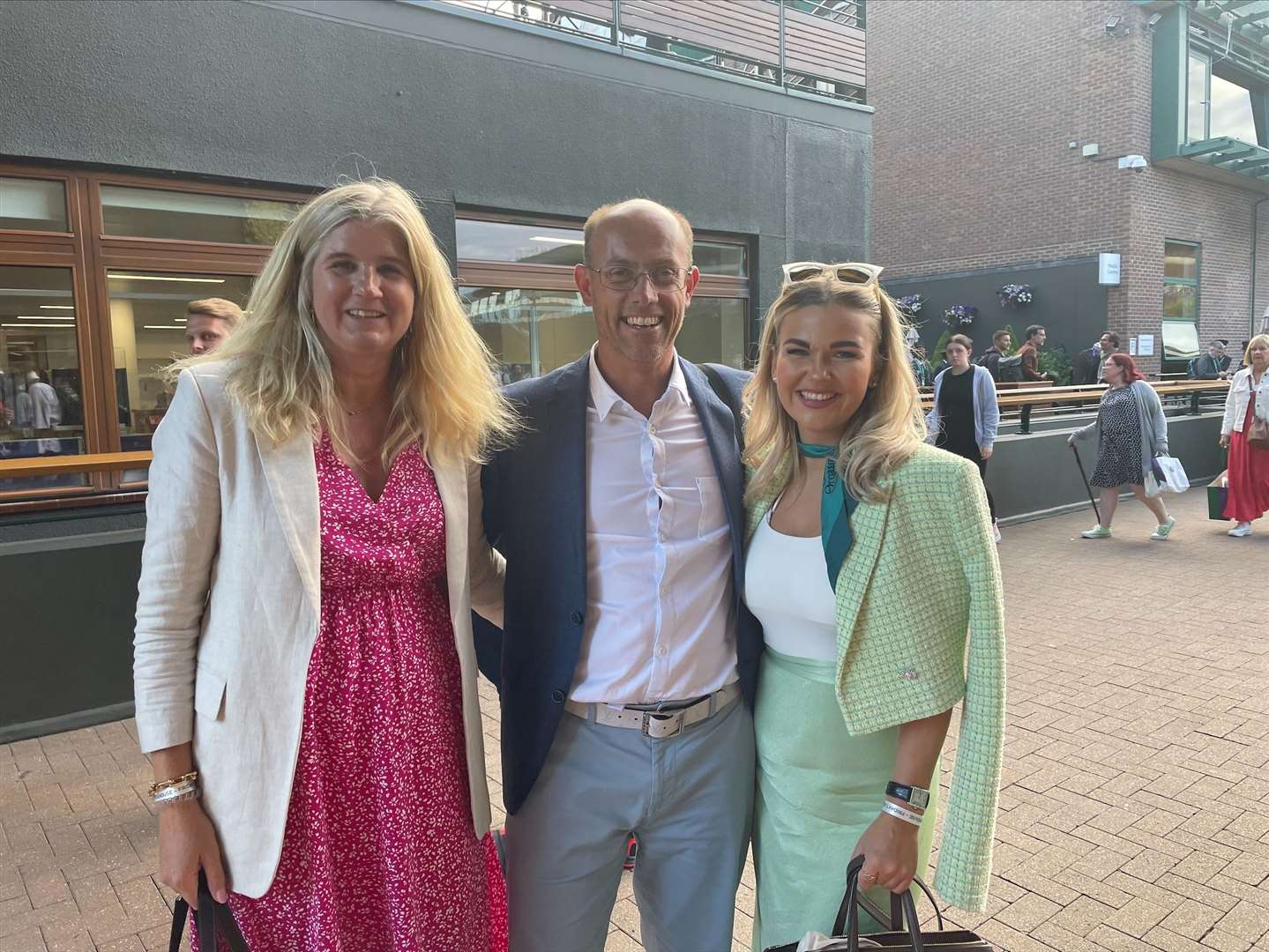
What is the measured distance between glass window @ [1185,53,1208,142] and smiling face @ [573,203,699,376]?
2163 centimetres

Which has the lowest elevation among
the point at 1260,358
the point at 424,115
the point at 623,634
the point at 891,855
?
the point at 891,855

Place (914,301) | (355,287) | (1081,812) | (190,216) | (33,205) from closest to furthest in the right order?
(355,287)
(1081,812)
(33,205)
(190,216)
(914,301)

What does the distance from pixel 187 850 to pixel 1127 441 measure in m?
9.95

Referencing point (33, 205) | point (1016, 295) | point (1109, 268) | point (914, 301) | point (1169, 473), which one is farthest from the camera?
point (914, 301)

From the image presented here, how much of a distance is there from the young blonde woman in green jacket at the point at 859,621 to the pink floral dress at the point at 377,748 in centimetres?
71

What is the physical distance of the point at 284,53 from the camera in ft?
21.7

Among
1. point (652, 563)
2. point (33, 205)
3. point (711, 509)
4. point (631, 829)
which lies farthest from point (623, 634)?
point (33, 205)

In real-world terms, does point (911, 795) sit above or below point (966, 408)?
below

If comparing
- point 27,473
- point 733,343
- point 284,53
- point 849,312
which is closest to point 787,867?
point 849,312

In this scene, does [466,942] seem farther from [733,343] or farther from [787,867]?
[733,343]

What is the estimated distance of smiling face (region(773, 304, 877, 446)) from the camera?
1955 millimetres

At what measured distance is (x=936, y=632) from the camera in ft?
6.07

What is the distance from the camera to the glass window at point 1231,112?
20750mm

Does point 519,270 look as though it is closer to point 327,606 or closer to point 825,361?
point 825,361
